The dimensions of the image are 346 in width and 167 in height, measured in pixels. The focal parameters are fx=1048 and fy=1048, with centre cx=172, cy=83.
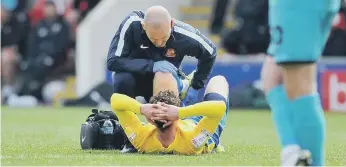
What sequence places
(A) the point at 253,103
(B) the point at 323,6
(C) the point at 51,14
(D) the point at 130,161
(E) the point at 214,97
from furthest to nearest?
(C) the point at 51,14, (A) the point at 253,103, (E) the point at 214,97, (D) the point at 130,161, (B) the point at 323,6

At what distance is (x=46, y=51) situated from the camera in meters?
20.6

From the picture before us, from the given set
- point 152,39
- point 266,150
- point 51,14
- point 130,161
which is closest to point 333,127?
point 266,150

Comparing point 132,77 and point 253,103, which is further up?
point 132,77

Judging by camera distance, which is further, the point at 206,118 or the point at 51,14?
the point at 51,14

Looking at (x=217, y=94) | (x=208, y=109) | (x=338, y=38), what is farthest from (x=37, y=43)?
(x=208, y=109)

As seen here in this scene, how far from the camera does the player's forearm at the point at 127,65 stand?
8.68 meters

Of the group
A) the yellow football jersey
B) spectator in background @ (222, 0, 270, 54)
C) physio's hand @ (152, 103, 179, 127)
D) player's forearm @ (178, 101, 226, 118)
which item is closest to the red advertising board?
spectator in background @ (222, 0, 270, 54)

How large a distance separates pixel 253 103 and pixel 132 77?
878 centimetres

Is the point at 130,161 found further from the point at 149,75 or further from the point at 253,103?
the point at 253,103

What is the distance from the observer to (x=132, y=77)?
8859 millimetres

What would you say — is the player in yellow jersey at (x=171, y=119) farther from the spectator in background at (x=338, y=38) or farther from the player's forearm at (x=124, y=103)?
the spectator in background at (x=338, y=38)

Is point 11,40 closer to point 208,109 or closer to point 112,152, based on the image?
point 112,152

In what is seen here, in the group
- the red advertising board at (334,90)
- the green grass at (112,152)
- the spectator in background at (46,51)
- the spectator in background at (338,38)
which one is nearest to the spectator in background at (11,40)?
the spectator in background at (46,51)

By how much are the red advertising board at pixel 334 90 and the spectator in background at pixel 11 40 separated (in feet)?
22.8
